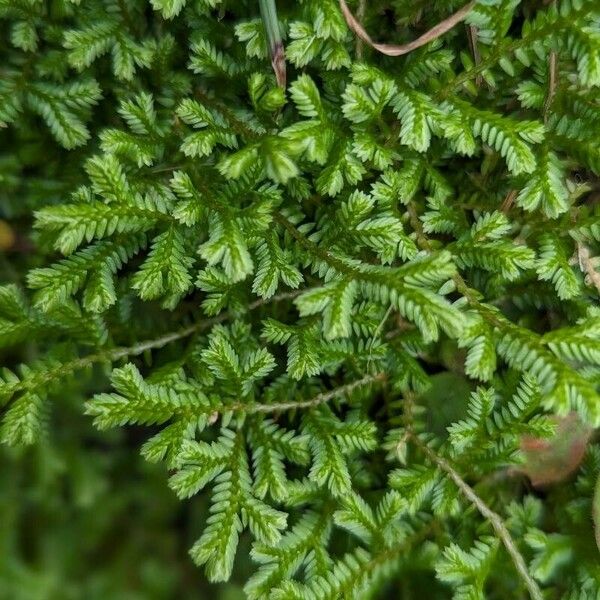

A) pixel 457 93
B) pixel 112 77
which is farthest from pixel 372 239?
pixel 112 77

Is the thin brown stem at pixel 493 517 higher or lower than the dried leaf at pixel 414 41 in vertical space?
lower

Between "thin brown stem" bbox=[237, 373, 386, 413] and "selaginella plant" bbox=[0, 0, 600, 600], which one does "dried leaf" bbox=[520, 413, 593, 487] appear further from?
"thin brown stem" bbox=[237, 373, 386, 413]

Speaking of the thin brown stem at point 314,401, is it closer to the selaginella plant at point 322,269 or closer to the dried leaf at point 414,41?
the selaginella plant at point 322,269

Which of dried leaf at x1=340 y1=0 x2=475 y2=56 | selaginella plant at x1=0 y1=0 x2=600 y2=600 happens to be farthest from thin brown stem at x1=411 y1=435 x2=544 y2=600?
dried leaf at x1=340 y1=0 x2=475 y2=56

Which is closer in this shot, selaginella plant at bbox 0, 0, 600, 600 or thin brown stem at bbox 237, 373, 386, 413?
selaginella plant at bbox 0, 0, 600, 600

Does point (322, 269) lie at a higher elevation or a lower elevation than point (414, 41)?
lower

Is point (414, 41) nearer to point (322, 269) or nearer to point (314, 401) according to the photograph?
point (322, 269)

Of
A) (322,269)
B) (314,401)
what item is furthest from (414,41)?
(314,401)

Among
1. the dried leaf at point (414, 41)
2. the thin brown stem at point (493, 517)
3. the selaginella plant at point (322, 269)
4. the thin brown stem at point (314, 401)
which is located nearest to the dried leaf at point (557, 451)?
the selaginella plant at point (322, 269)
